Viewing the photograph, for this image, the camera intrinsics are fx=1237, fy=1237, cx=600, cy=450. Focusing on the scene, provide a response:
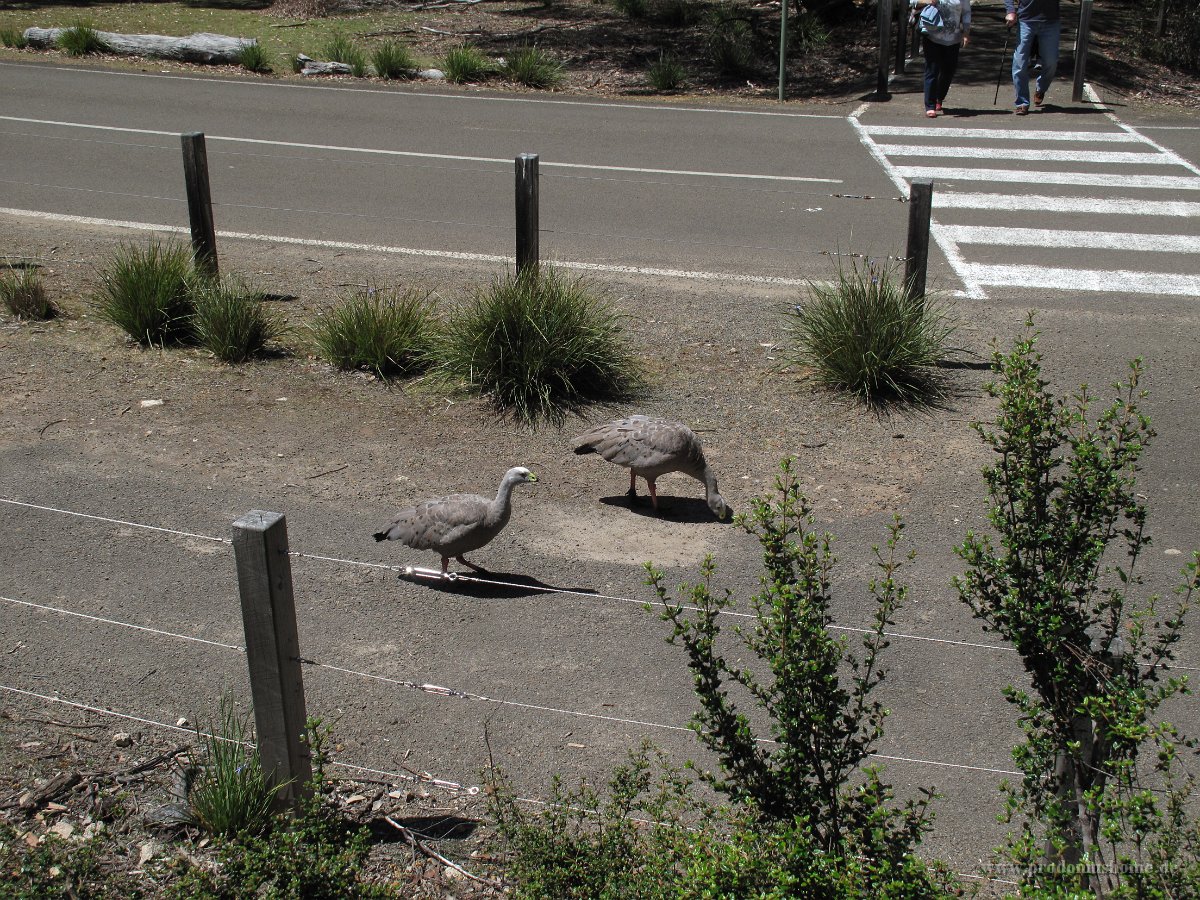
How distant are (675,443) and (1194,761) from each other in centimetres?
292

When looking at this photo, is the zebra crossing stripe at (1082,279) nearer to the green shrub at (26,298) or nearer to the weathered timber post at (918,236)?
the weathered timber post at (918,236)

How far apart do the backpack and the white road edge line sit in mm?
6641

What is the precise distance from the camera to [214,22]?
23.9 metres

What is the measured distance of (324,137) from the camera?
51.0 feet

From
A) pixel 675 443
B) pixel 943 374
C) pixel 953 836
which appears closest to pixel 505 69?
pixel 943 374

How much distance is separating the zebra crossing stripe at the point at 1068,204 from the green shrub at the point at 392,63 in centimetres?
997

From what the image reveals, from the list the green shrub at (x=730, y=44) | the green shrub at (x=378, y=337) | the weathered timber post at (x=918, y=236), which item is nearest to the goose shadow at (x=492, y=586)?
the green shrub at (x=378, y=337)

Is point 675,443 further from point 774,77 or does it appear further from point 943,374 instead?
point 774,77

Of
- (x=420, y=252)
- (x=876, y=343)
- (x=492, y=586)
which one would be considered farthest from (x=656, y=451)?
(x=420, y=252)

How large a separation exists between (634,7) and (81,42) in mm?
9684

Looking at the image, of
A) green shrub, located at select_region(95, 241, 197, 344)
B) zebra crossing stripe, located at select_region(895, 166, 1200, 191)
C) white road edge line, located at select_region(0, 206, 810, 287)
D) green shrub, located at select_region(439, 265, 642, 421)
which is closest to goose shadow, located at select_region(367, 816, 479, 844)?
green shrub, located at select_region(439, 265, 642, 421)

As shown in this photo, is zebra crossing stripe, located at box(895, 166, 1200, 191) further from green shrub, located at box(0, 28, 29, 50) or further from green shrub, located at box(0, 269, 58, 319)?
green shrub, located at box(0, 28, 29, 50)

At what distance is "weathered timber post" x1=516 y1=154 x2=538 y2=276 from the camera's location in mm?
8750

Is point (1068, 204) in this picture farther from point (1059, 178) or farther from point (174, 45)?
point (174, 45)
